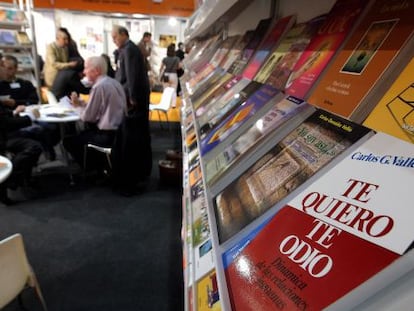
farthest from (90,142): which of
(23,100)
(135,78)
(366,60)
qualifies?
(366,60)

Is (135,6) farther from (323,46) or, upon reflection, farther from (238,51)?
(323,46)

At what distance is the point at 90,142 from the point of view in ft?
12.4

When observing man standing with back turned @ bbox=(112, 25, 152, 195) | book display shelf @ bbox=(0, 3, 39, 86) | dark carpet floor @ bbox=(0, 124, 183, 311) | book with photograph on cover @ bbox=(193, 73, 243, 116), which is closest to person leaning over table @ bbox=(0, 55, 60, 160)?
dark carpet floor @ bbox=(0, 124, 183, 311)

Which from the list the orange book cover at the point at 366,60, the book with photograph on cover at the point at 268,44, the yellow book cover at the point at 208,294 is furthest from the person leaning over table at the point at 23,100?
the orange book cover at the point at 366,60

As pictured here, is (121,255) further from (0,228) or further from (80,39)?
(80,39)

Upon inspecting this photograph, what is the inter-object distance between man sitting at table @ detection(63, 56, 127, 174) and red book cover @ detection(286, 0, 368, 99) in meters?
2.94

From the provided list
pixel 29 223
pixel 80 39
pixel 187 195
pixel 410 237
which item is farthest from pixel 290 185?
pixel 80 39

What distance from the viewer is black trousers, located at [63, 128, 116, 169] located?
377 centimetres

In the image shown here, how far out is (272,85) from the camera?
1.19m

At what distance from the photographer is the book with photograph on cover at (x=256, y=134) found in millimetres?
919

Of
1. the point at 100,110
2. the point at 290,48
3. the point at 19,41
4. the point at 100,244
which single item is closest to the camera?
the point at 290,48

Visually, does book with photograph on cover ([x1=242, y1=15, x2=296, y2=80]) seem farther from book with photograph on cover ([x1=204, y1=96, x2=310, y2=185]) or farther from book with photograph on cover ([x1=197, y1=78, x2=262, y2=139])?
book with photograph on cover ([x1=204, y1=96, x2=310, y2=185])

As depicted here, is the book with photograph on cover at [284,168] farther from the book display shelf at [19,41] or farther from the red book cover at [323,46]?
the book display shelf at [19,41]

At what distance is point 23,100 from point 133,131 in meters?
2.15
